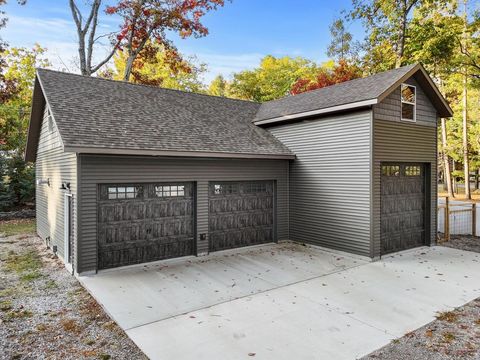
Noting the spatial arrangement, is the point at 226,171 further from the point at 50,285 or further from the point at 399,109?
the point at 399,109

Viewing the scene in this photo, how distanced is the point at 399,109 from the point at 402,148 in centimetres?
109

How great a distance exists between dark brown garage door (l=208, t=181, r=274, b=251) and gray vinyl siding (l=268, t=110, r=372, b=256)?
89cm

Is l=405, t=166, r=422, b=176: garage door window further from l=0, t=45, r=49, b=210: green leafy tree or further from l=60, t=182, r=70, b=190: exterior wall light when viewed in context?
l=0, t=45, r=49, b=210: green leafy tree

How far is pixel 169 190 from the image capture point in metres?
8.46

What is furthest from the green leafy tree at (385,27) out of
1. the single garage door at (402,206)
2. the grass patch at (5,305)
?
the grass patch at (5,305)

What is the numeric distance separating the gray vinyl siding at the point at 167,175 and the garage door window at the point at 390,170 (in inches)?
116

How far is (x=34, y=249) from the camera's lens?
983cm

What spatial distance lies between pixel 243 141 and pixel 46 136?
19.7ft

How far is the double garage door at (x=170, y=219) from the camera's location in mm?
7621

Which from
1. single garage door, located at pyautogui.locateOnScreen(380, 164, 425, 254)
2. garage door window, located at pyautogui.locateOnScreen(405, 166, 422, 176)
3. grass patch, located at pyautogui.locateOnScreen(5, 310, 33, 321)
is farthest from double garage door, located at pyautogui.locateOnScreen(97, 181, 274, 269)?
garage door window, located at pyautogui.locateOnScreen(405, 166, 422, 176)

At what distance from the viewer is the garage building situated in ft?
24.8

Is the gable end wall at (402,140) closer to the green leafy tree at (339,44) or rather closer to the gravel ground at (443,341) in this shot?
the gravel ground at (443,341)

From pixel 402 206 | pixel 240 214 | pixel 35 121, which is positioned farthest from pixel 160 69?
pixel 402 206

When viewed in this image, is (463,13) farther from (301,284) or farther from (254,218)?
(301,284)
